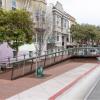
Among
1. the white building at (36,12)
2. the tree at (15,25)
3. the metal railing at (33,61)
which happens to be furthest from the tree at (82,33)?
the tree at (15,25)

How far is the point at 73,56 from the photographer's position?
4053cm

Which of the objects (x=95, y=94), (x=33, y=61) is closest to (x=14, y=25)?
(x=33, y=61)

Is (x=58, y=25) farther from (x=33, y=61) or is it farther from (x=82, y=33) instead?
(x=33, y=61)

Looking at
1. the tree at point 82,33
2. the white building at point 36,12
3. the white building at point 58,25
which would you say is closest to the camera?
the white building at point 36,12

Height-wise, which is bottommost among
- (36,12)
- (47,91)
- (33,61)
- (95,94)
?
(95,94)

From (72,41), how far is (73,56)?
33978mm

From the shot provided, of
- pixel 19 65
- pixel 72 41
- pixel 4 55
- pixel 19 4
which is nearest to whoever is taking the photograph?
pixel 19 65

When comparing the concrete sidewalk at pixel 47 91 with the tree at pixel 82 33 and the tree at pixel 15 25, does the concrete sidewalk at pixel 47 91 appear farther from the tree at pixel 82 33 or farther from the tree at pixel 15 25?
the tree at pixel 82 33

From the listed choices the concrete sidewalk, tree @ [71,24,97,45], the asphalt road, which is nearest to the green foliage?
the concrete sidewalk

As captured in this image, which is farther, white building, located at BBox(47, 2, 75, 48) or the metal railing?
white building, located at BBox(47, 2, 75, 48)

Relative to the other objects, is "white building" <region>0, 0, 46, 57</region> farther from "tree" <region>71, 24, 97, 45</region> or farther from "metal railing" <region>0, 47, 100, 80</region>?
"tree" <region>71, 24, 97, 45</region>

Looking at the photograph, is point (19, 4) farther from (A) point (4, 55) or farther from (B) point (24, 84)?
(B) point (24, 84)

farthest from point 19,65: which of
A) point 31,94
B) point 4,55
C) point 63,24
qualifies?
point 63,24

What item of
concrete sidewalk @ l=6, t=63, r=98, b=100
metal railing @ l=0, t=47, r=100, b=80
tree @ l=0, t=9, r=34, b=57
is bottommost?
concrete sidewalk @ l=6, t=63, r=98, b=100
